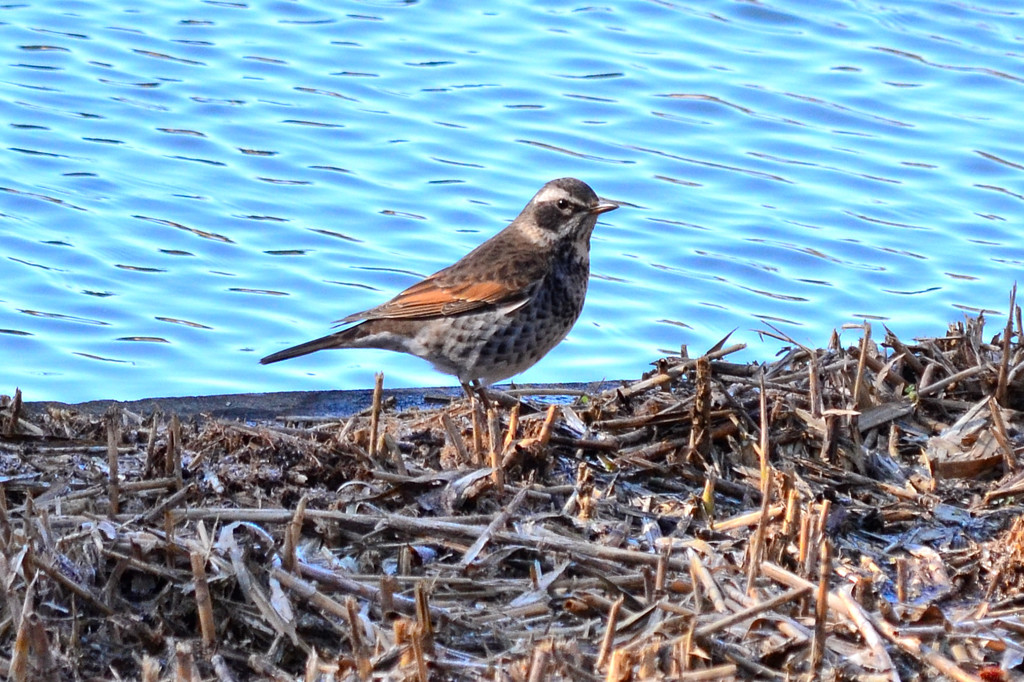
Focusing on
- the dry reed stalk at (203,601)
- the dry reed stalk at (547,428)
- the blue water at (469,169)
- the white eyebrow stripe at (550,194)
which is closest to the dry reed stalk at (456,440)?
the dry reed stalk at (547,428)

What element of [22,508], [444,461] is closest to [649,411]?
[444,461]

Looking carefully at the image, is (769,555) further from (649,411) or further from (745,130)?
(745,130)

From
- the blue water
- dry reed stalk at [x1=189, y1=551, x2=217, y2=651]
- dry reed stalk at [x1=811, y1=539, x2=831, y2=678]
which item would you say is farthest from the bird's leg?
dry reed stalk at [x1=811, y1=539, x2=831, y2=678]

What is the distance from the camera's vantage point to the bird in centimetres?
732

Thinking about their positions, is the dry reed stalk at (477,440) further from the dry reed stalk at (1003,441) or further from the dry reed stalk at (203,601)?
the dry reed stalk at (1003,441)

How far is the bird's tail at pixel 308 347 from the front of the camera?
7621 mm

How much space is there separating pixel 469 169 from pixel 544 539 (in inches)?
257

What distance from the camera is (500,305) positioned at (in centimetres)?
736

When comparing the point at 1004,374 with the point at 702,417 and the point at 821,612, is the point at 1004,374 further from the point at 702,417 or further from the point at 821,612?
the point at 821,612

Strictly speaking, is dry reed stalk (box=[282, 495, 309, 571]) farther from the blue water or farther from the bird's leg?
the blue water

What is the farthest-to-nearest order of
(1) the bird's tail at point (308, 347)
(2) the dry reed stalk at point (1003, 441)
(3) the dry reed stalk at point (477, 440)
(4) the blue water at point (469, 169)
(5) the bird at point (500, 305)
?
(4) the blue water at point (469, 169)
(1) the bird's tail at point (308, 347)
(5) the bird at point (500, 305)
(2) the dry reed stalk at point (1003, 441)
(3) the dry reed stalk at point (477, 440)

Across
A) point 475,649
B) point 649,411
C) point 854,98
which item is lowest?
point 475,649

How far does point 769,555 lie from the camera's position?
14.8 ft

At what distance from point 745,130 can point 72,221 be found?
459 cm
